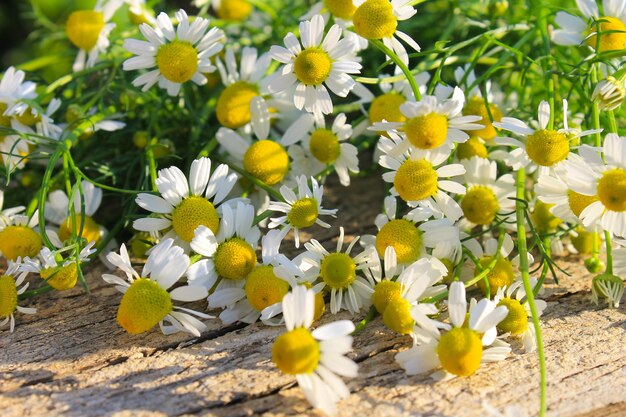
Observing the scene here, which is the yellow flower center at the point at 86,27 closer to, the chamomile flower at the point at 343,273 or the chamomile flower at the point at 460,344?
the chamomile flower at the point at 343,273

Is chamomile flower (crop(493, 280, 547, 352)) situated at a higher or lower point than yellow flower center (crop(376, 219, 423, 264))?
lower

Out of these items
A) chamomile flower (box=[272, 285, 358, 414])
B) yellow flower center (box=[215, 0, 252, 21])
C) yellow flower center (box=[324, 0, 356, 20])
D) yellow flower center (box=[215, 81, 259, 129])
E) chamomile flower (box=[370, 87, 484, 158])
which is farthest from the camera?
yellow flower center (box=[215, 0, 252, 21])

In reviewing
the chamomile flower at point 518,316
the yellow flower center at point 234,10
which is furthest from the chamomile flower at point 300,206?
the yellow flower center at point 234,10

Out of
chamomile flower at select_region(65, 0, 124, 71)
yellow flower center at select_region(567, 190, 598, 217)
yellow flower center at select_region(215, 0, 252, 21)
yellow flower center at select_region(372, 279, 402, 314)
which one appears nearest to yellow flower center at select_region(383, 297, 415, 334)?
yellow flower center at select_region(372, 279, 402, 314)

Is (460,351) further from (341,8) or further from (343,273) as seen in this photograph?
(341,8)

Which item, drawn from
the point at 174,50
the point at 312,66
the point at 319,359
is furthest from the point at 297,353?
the point at 174,50

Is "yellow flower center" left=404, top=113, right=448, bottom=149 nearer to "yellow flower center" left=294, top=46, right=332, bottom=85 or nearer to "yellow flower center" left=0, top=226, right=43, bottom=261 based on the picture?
"yellow flower center" left=294, top=46, right=332, bottom=85

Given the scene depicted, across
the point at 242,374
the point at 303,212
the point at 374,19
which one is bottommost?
the point at 242,374

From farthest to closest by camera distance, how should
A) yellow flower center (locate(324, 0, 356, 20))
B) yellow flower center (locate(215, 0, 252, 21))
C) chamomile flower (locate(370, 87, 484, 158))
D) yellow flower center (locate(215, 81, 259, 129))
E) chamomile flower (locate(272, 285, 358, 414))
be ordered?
yellow flower center (locate(215, 0, 252, 21)) → yellow flower center (locate(215, 81, 259, 129)) → yellow flower center (locate(324, 0, 356, 20)) → chamomile flower (locate(370, 87, 484, 158)) → chamomile flower (locate(272, 285, 358, 414))
